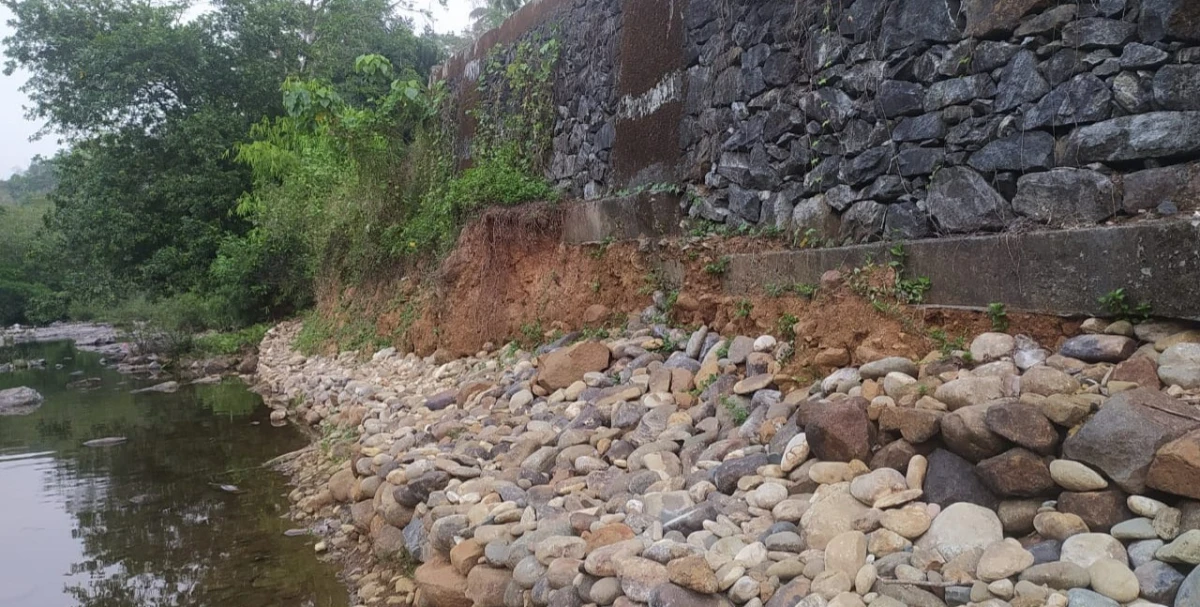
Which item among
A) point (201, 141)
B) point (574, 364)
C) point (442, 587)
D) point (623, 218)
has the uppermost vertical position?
point (201, 141)

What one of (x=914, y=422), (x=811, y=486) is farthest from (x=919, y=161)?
(x=811, y=486)

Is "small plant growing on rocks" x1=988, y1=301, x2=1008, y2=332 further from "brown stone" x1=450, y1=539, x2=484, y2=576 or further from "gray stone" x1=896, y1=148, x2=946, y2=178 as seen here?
"brown stone" x1=450, y1=539, x2=484, y2=576

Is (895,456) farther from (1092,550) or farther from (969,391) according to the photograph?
(1092,550)

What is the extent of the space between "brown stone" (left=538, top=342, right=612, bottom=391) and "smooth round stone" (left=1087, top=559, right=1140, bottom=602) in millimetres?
3437

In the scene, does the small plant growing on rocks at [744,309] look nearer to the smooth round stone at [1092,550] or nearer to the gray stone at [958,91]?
the gray stone at [958,91]

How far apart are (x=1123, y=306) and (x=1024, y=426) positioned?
757 millimetres

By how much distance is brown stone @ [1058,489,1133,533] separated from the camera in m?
2.44

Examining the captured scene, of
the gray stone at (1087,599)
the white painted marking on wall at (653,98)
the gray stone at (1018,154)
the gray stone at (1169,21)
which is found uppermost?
the white painted marking on wall at (653,98)

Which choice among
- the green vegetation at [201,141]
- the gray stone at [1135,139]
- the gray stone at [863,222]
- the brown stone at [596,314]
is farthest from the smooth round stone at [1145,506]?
the green vegetation at [201,141]

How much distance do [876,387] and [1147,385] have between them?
97 centimetres

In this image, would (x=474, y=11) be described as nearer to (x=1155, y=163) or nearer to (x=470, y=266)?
(x=470, y=266)

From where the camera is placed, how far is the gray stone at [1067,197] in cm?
324

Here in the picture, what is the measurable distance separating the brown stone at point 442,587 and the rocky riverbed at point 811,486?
0.01 m

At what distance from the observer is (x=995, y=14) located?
11.8ft
